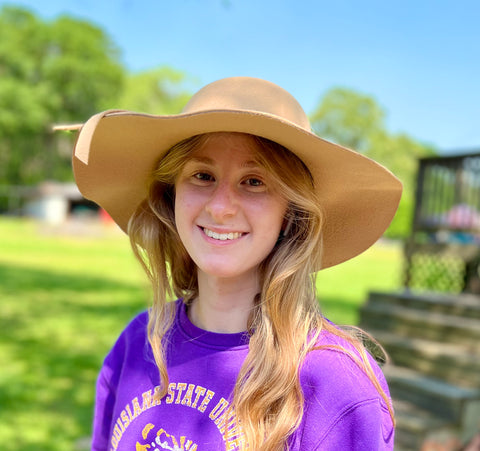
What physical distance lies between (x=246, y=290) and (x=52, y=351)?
21.0 feet

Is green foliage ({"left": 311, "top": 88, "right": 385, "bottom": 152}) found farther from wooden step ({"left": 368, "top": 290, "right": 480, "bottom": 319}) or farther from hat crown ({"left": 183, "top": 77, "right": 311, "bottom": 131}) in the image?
hat crown ({"left": 183, "top": 77, "right": 311, "bottom": 131})

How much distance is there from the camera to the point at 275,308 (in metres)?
1.49

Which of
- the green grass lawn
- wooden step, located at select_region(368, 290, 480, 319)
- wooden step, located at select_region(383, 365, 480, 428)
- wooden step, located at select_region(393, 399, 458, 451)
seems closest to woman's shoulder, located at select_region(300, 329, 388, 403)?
the green grass lawn

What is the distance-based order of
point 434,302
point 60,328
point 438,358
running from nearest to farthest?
point 438,358, point 434,302, point 60,328

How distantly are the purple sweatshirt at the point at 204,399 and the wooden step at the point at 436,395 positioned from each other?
3867mm

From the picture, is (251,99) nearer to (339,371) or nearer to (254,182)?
(254,182)

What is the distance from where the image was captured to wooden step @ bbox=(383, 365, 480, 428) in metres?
4.77

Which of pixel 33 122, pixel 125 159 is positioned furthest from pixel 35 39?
pixel 125 159

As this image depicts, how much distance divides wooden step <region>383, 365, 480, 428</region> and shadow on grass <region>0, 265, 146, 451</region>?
9.73 feet

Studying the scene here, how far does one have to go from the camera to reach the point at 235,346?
1517 mm

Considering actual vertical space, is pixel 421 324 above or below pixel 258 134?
below

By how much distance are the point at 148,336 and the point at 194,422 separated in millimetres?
294

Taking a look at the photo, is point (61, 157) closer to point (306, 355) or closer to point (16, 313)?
point (16, 313)

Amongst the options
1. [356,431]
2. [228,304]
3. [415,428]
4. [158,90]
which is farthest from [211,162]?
[158,90]
